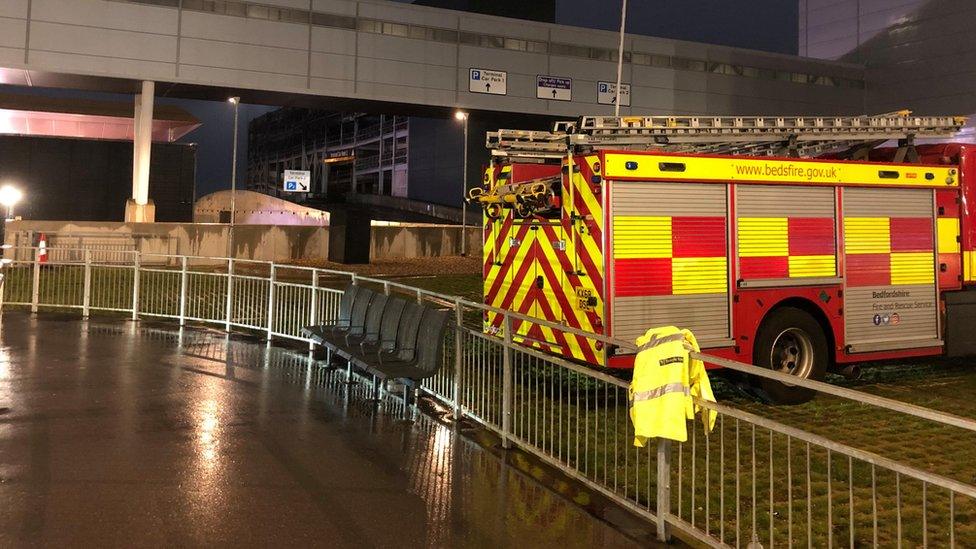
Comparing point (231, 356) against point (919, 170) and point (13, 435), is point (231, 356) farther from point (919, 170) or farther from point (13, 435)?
point (919, 170)

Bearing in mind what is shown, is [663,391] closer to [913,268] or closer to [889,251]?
[889,251]

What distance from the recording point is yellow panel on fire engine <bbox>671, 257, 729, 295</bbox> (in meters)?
7.96

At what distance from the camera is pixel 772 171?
835 cm

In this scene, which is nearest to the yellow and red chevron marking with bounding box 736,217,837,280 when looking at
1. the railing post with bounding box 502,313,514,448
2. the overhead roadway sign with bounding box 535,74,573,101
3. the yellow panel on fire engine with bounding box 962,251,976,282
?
the yellow panel on fire engine with bounding box 962,251,976,282

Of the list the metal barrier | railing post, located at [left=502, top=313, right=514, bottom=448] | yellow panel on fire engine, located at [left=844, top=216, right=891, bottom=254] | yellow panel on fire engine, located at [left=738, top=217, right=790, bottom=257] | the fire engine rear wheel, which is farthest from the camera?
yellow panel on fire engine, located at [left=844, top=216, right=891, bottom=254]

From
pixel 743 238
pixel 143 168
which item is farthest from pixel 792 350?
pixel 143 168

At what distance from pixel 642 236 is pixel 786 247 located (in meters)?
1.81

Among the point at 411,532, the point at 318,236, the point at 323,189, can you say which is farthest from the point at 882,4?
the point at 323,189

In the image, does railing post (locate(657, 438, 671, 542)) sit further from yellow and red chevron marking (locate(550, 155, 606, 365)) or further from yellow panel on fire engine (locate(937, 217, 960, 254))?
yellow panel on fire engine (locate(937, 217, 960, 254))

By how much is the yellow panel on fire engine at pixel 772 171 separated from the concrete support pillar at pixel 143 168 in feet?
111

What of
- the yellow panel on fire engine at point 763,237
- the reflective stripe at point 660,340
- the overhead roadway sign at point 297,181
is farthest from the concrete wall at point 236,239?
the overhead roadway sign at point 297,181

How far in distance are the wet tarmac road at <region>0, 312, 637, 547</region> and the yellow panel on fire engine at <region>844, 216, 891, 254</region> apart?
5099 mm

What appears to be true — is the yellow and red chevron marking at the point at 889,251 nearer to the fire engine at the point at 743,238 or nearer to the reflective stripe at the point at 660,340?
the fire engine at the point at 743,238

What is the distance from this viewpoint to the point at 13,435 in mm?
6621
